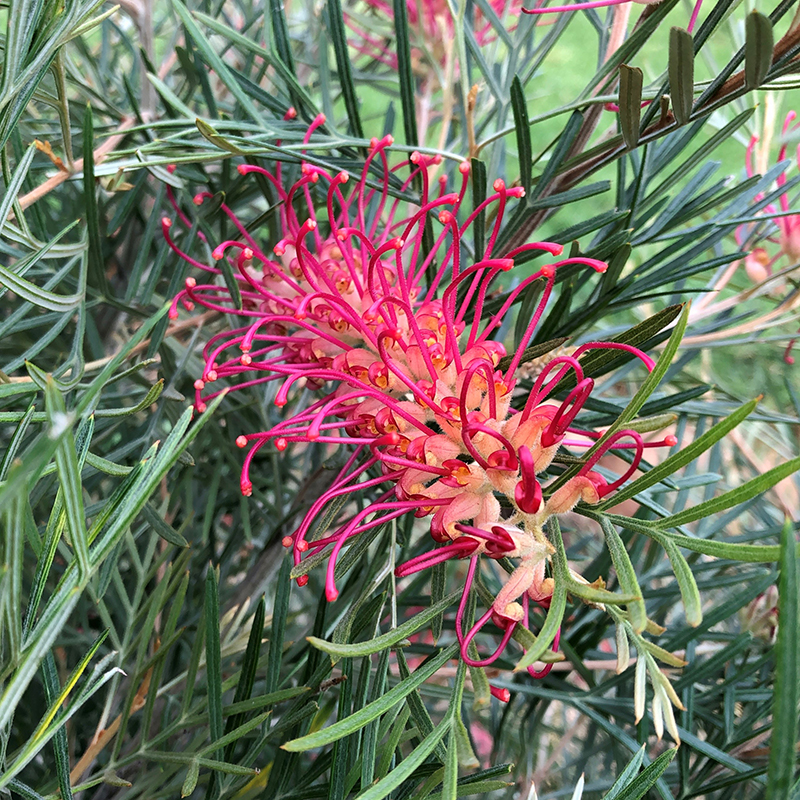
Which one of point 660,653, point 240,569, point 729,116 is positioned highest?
point 729,116

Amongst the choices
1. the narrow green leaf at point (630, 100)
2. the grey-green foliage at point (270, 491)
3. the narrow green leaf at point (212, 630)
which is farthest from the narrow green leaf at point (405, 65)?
the narrow green leaf at point (212, 630)

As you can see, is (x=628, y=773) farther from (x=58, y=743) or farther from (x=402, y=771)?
(x=58, y=743)

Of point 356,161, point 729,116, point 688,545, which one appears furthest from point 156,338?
point 729,116

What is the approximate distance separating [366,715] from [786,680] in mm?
110

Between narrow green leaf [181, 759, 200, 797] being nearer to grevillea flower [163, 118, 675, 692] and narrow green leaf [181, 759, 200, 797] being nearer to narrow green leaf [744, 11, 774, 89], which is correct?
grevillea flower [163, 118, 675, 692]

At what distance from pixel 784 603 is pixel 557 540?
0.10 metres

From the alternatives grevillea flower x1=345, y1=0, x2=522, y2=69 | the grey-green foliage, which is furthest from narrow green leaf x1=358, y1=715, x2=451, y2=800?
grevillea flower x1=345, y1=0, x2=522, y2=69

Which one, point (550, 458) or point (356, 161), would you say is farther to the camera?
point (356, 161)

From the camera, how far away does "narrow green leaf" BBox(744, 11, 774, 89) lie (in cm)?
20

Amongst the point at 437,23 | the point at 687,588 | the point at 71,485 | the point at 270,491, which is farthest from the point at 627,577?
the point at 437,23

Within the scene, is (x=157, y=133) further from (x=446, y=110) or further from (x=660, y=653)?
(x=660, y=653)

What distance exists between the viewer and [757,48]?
0.21 metres

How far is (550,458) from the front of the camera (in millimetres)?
244

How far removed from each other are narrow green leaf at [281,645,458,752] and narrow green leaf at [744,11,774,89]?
0.66 ft
